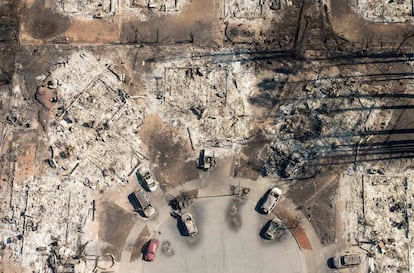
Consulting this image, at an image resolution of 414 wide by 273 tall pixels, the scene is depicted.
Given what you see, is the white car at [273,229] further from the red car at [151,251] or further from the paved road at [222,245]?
the red car at [151,251]

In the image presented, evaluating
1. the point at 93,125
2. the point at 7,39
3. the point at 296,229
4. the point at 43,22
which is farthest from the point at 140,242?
the point at 7,39

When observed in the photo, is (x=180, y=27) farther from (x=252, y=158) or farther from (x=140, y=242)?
(x=140, y=242)

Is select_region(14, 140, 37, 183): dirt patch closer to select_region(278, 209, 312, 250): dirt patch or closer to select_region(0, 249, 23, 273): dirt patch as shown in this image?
select_region(0, 249, 23, 273): dirt patch

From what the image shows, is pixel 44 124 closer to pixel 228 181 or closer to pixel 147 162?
pixel 147 162

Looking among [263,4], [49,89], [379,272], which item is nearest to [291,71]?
[263,4]

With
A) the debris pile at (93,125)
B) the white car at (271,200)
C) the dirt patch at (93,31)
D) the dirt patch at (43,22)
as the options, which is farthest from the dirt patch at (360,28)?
the dirt patch at (43,22)

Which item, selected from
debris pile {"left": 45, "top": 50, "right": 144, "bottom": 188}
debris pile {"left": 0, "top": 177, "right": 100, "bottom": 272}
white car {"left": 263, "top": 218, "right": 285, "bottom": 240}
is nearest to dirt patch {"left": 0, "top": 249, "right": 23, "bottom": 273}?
debris pile {"left": 0, "top": 177, "right": 100, "bottom": 272}
